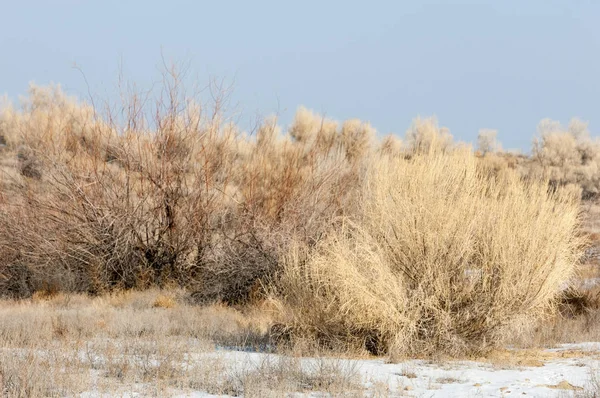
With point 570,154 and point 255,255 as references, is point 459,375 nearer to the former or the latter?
point 255,255

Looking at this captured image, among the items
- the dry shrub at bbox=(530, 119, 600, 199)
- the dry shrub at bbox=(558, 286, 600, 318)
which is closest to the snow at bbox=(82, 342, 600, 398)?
the dry shrub at bbox=(558, 286, 600, 318)

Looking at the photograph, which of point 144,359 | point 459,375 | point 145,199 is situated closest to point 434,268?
point 459,375

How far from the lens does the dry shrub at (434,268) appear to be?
9.35m

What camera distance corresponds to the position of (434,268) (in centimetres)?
934

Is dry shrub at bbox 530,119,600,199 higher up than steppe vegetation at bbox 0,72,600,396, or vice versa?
dry shrub at bbox 530,119,600,199

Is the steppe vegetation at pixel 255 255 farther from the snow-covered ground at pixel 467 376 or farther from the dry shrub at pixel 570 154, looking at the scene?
the dry shrub at pixel 570 154

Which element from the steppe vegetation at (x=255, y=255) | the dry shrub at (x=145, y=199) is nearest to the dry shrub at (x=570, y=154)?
the steppe vegetation at (x=255, y=255)

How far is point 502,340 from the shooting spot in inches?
384

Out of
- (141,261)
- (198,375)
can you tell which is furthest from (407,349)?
(141,261)

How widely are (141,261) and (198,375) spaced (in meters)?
9.85

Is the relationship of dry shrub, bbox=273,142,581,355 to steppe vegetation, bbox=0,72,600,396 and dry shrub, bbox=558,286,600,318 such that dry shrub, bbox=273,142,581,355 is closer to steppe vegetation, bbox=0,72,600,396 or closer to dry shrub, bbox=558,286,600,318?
steppe vegetation, bbox=0,72,600,396

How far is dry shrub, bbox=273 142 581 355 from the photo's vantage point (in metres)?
9.35

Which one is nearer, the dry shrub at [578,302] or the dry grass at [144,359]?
the dry grass at [144,359]

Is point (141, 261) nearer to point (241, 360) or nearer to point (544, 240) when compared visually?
point (241, 360)
